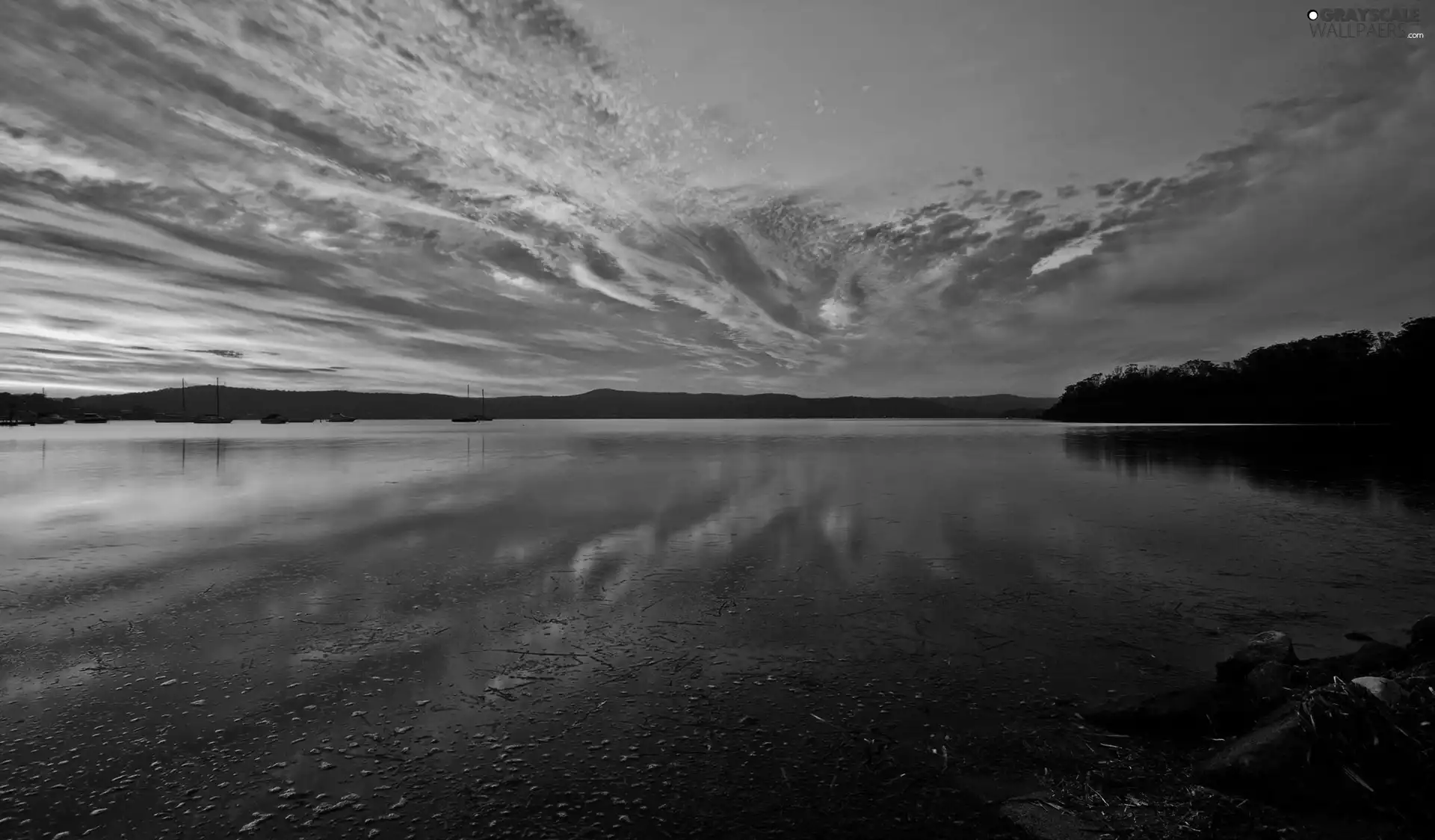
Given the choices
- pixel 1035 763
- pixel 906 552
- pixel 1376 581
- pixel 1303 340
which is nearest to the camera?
pixel 1035 763

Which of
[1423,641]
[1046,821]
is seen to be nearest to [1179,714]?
[1046,821]

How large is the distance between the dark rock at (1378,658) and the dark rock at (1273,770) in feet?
9.14

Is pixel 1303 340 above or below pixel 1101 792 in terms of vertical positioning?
above

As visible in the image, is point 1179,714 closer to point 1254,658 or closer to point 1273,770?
point 1273,770

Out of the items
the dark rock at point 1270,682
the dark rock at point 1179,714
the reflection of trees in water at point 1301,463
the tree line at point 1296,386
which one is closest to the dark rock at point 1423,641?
the dark rock at point 1270,682

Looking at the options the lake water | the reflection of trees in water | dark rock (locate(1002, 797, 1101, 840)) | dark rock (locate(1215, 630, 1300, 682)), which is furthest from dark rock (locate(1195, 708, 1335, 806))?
the reflection of trees in water

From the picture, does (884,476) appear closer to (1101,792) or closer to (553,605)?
(553,605)

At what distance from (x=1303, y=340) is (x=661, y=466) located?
17859 cm

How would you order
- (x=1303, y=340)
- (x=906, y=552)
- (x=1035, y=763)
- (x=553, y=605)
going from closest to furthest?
(x=1035, y=763) < (x=553, y=605) < (x=906, y=552) < (x=1303, y=340)

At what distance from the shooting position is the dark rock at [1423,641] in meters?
7.07

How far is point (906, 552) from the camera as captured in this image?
44.8ft

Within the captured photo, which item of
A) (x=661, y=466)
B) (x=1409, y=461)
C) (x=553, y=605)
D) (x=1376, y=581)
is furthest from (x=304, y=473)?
(x=1409, y=461)

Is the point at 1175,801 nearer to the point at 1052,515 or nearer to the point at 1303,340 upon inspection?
the point at 1052,515

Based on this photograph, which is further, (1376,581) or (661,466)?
(661,466)
